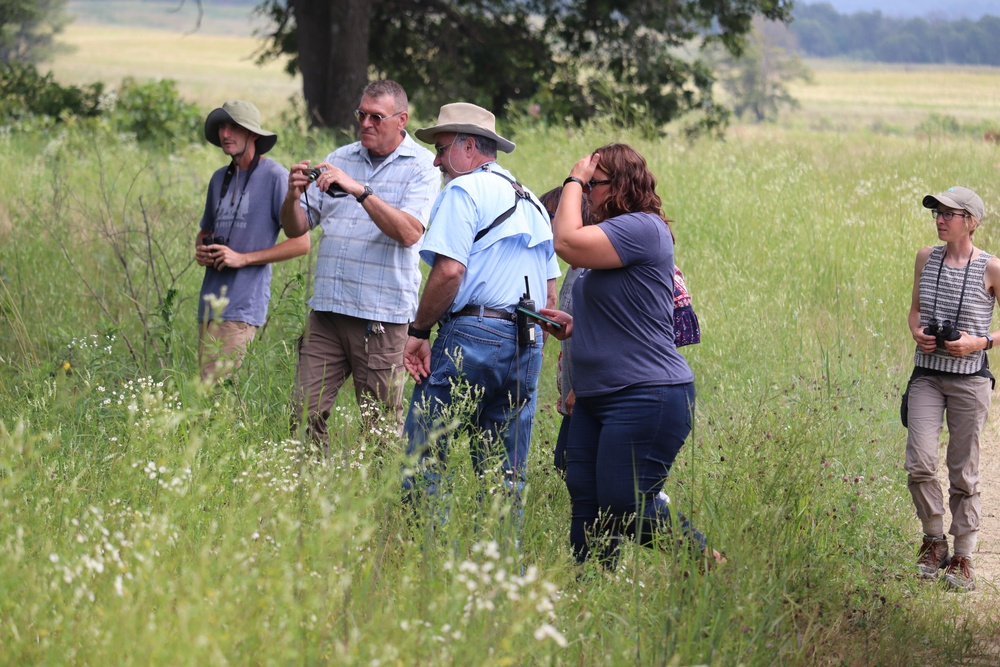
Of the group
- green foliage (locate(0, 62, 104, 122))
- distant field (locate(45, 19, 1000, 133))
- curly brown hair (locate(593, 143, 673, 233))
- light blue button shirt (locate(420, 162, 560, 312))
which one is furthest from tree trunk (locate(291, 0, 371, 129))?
distant field (locate(45, 19, 1000, 133))

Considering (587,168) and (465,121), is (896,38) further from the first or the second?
(587,168)

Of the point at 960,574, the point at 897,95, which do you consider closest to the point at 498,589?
the point at 960,574

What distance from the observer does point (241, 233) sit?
563 centimetres

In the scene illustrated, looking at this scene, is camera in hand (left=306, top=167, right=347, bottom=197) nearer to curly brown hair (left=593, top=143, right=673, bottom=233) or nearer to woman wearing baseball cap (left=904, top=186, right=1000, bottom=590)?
curly brown hair (left=593, top=143, right=673, bottom=233)

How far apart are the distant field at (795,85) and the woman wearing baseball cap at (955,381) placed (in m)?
35.6

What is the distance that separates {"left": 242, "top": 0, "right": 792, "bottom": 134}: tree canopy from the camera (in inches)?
688

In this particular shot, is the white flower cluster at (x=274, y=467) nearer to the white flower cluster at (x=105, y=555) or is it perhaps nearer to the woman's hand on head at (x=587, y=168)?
the white flower cluster at (x=105, y=555)

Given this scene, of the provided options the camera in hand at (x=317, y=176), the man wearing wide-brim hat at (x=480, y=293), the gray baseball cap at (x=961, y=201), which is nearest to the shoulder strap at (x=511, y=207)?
the man wearing wide-brim hat at (x=480, y=293)

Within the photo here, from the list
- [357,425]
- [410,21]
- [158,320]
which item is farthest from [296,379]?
[410,21]

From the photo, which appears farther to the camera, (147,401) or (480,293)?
(480,293)

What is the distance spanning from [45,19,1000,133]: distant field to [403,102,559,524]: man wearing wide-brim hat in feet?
122

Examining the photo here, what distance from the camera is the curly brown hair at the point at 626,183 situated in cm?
417

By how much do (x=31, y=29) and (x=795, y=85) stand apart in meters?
75.2

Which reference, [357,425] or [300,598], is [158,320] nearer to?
[357,425]
